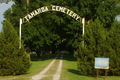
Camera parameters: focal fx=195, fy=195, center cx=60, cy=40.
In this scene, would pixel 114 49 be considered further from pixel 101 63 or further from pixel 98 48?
pixel 101 63

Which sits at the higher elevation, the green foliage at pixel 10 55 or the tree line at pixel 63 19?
the tree line at pixel 63 19

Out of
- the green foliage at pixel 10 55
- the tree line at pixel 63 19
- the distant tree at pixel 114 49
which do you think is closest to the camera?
the distant tree at pixel 114 49

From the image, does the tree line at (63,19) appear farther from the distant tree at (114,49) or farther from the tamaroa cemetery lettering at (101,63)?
the tamaroa cemetery lettering at (101,63)

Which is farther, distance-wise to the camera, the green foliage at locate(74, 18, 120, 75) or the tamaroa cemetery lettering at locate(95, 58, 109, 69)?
the green foliage at locate(74, 18, 120, 75)

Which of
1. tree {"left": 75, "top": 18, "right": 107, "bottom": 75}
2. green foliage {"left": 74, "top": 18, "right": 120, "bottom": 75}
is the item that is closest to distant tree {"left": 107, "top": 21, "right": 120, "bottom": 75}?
green foliage {"left": 74, "top": 18, "right": 120, "bottom": 75}

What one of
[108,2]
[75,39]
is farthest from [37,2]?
[108,2]

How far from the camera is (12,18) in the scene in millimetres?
38344

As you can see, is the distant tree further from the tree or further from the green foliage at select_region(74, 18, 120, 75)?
the tree

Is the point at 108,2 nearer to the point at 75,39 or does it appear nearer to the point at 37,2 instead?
the point at 75,39

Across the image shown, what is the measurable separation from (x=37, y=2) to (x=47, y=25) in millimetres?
4929

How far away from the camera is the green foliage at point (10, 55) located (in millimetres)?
15539

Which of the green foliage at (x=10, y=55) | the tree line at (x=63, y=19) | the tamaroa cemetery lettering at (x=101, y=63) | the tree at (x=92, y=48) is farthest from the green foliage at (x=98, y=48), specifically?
the green foliage at (x=10, y=55)

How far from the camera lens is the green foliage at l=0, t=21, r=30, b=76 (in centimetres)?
1554

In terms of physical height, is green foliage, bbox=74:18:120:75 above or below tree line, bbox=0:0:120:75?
below
